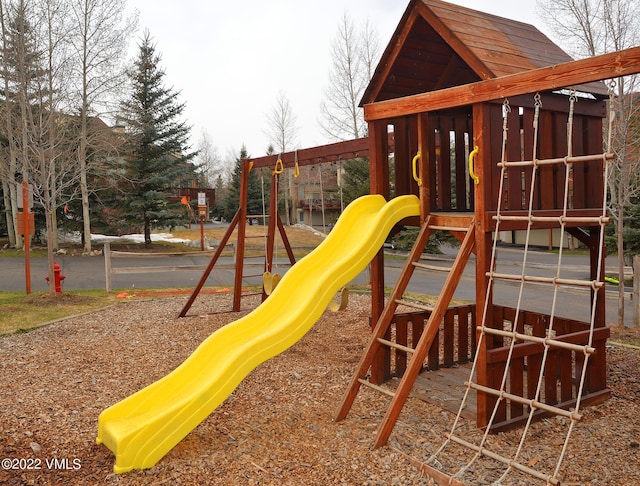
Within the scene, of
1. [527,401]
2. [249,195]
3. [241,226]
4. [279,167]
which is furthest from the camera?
[249,195]

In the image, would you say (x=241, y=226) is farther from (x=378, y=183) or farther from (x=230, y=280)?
(x=230, y=280)

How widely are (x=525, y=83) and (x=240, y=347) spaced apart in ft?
9.52

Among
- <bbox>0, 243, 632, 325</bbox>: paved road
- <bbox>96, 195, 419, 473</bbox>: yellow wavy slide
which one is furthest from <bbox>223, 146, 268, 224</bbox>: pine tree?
<bbox>96, 195, 419, 473</bbox>: yellow wavy slide

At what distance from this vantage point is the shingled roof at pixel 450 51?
173 inches

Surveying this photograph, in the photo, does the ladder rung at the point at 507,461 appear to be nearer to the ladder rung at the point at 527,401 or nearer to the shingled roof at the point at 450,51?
the ladder rung at the point at 527,401

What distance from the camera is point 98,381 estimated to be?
5297 millimetres

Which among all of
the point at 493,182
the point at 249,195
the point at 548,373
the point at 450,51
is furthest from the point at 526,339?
the point at 249,195

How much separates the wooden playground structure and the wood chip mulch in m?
0.21

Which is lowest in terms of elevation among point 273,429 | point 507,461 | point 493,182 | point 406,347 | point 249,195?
point 273,429

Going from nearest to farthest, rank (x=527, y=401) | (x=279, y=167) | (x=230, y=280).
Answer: (x=527, y=401) → (x=279, y=167) → (x=230, y=280)

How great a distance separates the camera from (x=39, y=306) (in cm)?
965

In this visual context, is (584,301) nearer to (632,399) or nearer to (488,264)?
(632,399)

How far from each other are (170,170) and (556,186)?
2075cm

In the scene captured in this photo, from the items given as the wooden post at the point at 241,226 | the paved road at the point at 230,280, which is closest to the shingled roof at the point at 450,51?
the wooden post at the point at 241,226
